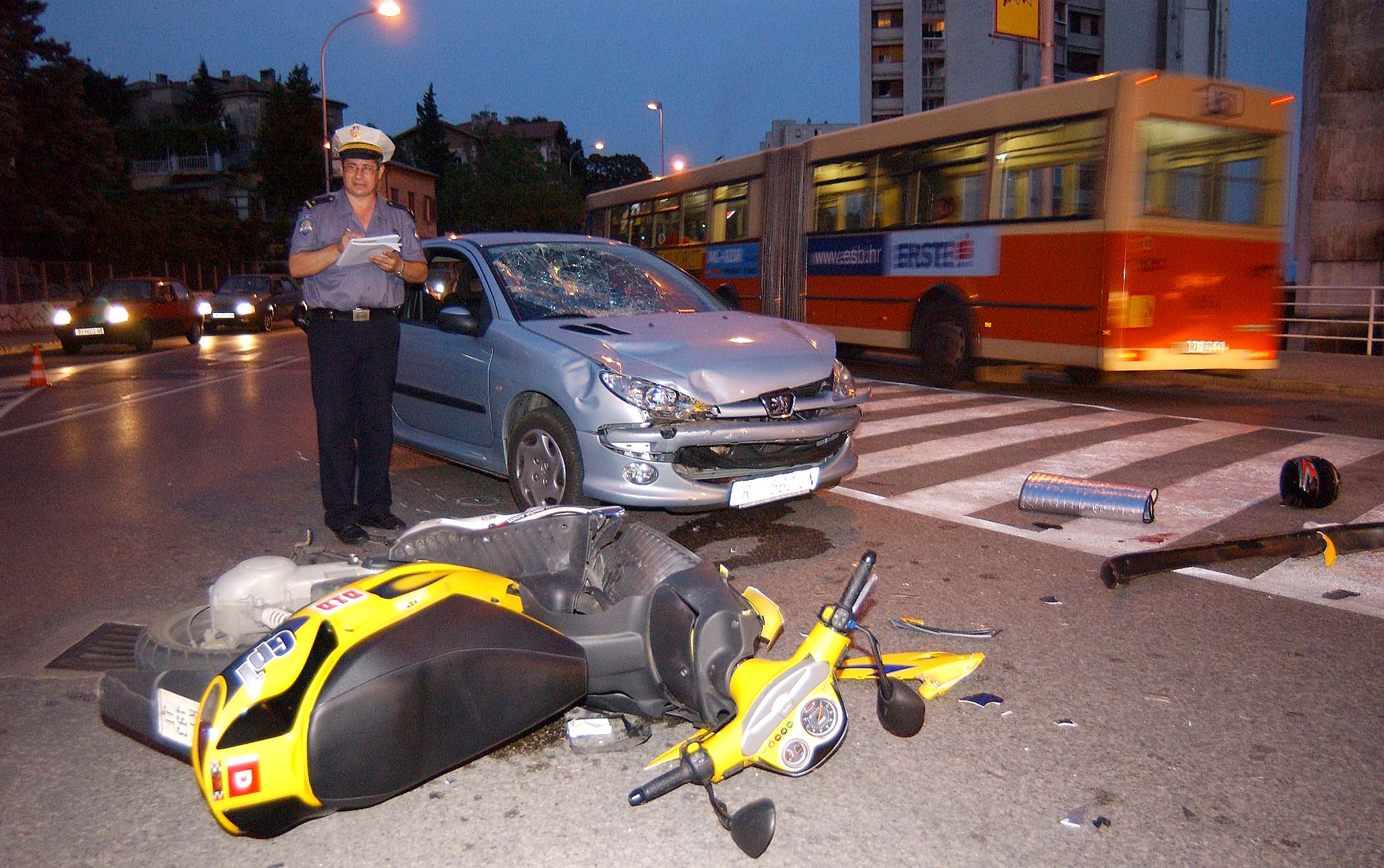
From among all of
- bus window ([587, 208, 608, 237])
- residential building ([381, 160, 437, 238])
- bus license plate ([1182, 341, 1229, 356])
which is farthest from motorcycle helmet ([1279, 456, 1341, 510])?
residential building ([381, 160, 437, 238])

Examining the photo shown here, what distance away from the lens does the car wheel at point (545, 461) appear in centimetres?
548

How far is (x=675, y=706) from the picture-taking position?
10.00 feet

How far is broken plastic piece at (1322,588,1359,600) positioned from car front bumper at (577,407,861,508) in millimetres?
2452

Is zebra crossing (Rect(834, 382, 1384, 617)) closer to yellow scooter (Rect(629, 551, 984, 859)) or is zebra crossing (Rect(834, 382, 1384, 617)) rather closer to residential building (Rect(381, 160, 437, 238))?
yellow scooter (Rect(629, 551, 984, 859))

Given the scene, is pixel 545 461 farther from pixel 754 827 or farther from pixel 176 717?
pixel 754 827

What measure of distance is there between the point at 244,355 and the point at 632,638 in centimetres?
1876

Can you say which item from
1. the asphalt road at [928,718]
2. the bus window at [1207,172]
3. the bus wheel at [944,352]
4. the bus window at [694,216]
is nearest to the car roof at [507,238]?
the asphalt road at [928,718]

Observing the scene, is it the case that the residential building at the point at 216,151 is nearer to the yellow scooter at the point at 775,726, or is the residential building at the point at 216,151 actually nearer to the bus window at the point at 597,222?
the bus window at the point at 597,222

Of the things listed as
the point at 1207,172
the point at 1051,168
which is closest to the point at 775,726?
the point at 1051,168

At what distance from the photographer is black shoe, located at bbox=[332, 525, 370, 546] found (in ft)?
17.8

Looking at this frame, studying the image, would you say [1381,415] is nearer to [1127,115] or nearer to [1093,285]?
[1093,285]

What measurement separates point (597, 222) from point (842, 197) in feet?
28.9

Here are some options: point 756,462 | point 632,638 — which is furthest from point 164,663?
point 756,462

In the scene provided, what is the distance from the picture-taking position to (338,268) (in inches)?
207
